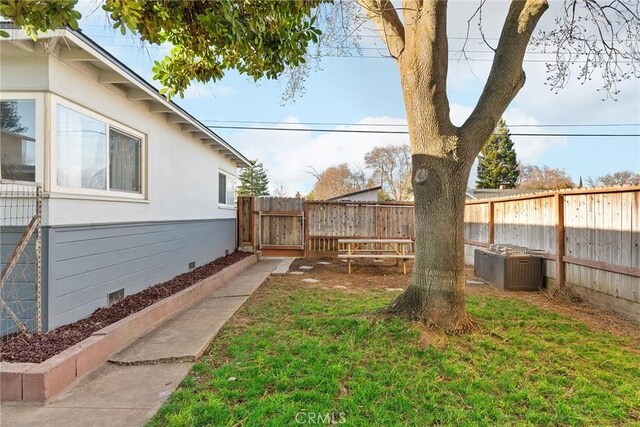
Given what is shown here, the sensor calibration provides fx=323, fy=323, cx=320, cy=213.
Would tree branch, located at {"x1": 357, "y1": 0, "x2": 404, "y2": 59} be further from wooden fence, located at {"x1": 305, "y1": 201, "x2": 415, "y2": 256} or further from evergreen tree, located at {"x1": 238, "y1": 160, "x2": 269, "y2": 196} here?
evergreen tree, located at {"x1": 238, "y1": 160, "x2": 269, "y2": 196}

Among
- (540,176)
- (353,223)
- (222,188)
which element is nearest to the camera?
(222,188)

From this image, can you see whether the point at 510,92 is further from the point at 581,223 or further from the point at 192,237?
the point at 192,237

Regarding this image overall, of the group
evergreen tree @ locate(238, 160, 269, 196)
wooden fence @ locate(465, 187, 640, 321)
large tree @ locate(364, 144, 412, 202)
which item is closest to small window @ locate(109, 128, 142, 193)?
wooden fence @ locate(465, 187, 640, 321)

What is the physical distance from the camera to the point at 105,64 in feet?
11.8

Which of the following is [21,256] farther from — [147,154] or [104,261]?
[147,154]

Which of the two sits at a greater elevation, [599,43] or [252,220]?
[599,43]

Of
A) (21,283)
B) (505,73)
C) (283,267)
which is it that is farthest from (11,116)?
(283,267)

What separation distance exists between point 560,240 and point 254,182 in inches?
1357

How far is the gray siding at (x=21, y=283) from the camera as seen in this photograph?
3.04 m

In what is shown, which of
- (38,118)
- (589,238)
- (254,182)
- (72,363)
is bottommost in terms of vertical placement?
(72,363)

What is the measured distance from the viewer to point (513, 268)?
574cm

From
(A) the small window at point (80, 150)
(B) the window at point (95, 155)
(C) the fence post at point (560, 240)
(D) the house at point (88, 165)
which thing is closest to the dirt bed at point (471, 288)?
(C) the fence post at point (560, 240)

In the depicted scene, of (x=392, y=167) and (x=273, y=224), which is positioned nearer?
(x=273, y=224)

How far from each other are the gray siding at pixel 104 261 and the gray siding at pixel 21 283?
0.14 m
